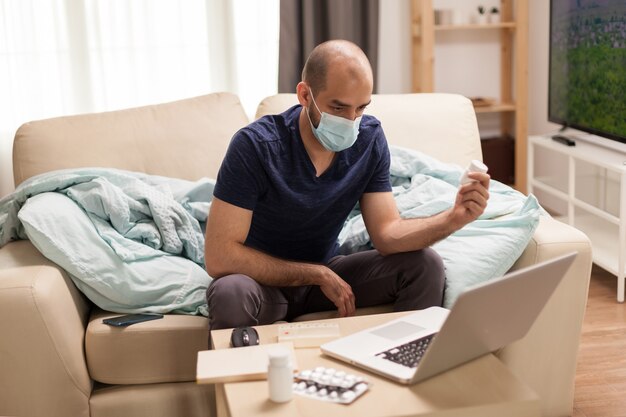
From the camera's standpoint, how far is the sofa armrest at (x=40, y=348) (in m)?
2.02

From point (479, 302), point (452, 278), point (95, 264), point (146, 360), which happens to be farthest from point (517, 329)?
point (95, 264)

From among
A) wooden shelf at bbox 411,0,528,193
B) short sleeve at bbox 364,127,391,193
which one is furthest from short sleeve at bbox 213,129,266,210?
wooden shelf at bbox 411,0,528,193

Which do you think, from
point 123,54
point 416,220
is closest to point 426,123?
point 416,220

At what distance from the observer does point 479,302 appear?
1.43 meters

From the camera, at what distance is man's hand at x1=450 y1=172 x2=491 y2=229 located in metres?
1.98

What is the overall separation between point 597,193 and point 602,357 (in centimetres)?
118

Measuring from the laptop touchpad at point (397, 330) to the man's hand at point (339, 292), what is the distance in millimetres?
343

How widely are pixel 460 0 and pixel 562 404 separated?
8.84ft

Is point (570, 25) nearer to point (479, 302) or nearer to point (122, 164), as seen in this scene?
point (122, 164)

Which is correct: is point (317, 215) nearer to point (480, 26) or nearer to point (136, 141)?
point (136, 141)

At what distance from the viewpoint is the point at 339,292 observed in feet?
6.99

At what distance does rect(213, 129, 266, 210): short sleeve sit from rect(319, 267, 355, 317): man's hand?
0.26 m

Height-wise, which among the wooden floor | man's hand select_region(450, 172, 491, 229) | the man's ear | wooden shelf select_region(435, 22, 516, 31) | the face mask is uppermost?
wooden shelf select_region(435, 22, 516, 31)

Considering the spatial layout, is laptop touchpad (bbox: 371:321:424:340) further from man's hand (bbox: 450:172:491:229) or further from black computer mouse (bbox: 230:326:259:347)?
man's hand (bbox: 450:172:491:229)
